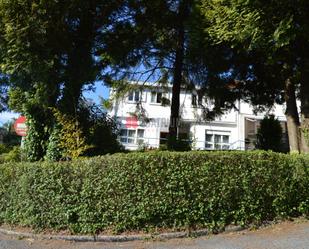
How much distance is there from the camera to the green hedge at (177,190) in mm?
8000

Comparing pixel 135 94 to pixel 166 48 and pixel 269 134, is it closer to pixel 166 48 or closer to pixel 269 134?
pixel 166 48

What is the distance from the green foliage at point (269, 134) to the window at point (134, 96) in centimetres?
723

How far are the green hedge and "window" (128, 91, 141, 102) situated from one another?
10651 millimetres

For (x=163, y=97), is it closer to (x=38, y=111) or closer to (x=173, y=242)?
(x=38, y=111)

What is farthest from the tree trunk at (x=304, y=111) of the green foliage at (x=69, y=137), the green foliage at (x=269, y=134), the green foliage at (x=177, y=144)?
the green foliage at (x=269, y=134)

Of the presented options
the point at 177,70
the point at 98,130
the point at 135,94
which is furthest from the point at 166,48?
the point at 98,130

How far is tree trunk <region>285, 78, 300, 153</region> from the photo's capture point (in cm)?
1321

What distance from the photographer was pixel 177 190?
801cm

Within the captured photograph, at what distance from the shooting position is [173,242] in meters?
7.70

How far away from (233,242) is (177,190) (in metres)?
1.45

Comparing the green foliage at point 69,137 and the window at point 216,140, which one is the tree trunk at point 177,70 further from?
the window at point 216,140

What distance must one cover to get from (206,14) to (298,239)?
640cm

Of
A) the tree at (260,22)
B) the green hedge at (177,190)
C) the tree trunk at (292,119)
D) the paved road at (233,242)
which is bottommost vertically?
the paved road at (233,242)

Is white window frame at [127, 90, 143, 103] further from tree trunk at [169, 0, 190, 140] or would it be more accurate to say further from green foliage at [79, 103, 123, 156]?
green foliage at [79, 103, 123, 156]
